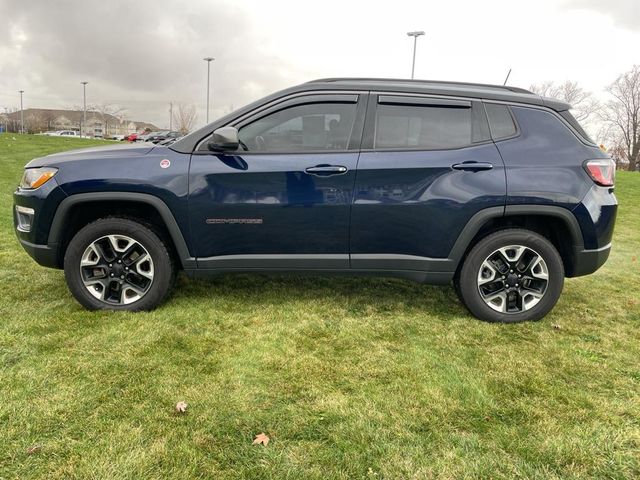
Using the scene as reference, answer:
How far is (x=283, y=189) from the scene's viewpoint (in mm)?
3432

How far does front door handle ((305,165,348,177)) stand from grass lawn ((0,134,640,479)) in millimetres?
1114

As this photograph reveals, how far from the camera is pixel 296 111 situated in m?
3.54

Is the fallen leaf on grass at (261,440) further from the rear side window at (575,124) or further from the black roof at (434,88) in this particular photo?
the rear side window at (575,124)

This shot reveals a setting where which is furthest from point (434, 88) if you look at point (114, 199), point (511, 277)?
point (114, 199)

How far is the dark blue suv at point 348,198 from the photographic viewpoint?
3434 millimetres

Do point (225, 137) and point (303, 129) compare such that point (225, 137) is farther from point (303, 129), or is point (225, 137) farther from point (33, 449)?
point (33, 449)

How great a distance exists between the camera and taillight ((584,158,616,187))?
11.3ft

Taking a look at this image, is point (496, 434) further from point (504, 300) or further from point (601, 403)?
point (504, 300)

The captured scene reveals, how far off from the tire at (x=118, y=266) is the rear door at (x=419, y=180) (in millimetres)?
1495

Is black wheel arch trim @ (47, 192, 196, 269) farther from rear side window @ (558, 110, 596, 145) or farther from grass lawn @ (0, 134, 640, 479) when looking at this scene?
rear side window @ (558, 110, 596, 145)

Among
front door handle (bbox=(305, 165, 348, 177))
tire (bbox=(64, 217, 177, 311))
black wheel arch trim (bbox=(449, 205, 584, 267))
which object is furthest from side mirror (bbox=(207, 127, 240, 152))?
black wheel arch trim (bbox=(449, 205, 584, 267))

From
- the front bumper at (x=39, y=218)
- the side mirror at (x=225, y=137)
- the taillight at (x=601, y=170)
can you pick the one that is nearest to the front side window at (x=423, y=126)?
the taillight at (x=601, y=170)

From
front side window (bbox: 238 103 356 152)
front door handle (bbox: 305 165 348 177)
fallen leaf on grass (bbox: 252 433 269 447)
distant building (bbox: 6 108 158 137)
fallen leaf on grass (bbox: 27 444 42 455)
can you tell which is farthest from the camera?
distant building (bbox: 6 108 158 137)

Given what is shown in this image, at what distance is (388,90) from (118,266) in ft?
8.08
